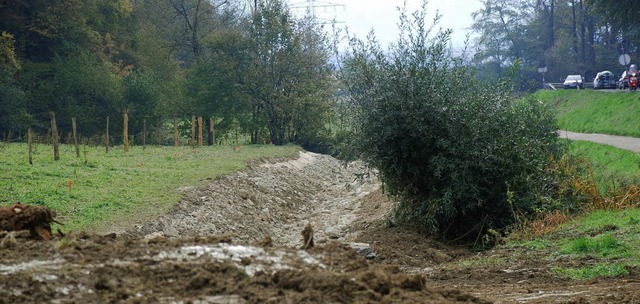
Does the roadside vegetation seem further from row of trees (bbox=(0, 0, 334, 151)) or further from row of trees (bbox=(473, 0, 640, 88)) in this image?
row of trees (bbox=(473, 0, 640, 88))

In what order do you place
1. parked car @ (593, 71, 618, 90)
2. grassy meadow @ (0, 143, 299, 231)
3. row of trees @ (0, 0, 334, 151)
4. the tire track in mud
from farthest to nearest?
parked car @ (593, 71, 618, 90), row of trees @ (0, 0, 334, 151), the tire track in mud, grassy meadow @ (0, 143, 299, 231)

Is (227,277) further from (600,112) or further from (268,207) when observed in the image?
(600,112)

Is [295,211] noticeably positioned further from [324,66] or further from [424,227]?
[324,66]

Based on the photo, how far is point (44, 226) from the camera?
8000 mm

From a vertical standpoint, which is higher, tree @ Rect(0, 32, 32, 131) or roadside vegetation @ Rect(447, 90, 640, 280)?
tree @ Rect(0, 32, 32, 131)

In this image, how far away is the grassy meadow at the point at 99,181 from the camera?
688 inches

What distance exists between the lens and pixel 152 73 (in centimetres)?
5384

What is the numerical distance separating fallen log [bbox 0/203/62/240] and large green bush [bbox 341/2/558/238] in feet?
37.7

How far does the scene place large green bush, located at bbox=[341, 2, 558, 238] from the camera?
18.6 meters

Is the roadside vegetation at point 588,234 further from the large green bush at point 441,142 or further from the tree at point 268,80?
the tree at point 268,80

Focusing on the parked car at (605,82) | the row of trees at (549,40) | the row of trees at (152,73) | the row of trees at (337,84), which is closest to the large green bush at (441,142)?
the row of trees at (337,84)

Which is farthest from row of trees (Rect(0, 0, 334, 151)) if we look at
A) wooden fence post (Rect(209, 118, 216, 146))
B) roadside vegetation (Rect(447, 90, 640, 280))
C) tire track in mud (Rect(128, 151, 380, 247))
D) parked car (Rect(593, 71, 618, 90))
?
roadside vegetation (Rect(447, 90, 640, 280))

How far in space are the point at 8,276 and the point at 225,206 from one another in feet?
54.8

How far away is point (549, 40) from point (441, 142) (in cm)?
7209
